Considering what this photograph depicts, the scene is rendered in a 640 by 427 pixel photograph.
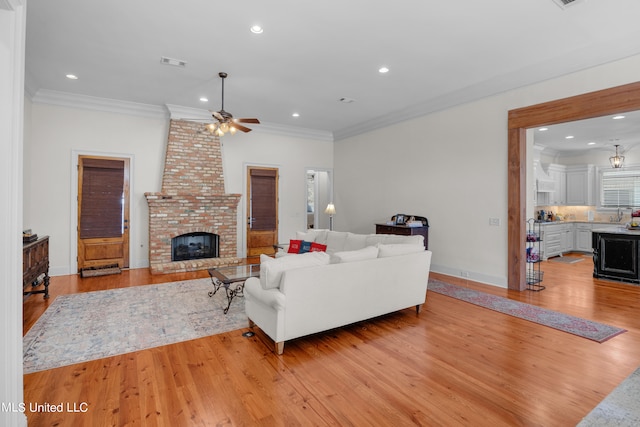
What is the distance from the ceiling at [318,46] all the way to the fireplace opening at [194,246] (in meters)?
2.98

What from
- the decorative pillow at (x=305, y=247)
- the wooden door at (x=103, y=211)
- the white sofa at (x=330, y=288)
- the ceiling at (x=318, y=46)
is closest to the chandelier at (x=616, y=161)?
the ceiling at (x=318, y=46)

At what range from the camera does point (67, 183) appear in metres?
6.11

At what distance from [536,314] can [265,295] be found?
337 centimetres

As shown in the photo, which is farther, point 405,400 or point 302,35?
point 302,35

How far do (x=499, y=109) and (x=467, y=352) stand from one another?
4.04 metres

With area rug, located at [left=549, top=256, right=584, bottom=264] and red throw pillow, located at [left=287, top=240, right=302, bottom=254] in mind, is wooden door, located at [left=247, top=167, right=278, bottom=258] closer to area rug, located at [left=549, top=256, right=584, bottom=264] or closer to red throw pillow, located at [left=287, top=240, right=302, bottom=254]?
red throw pillow, located at [left=287, top=240, right=302, bottom=254]

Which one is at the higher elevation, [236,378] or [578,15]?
[578,15]

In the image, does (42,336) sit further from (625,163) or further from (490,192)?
(625,163)

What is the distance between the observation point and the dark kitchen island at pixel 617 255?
18.2ft

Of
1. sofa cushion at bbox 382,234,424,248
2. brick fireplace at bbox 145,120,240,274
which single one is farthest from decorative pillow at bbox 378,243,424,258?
brick fireplace at bbox 145,120,240,274

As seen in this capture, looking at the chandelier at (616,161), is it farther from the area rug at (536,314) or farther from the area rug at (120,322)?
the area rug at (120,322)

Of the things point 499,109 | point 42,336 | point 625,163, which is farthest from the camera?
point 625,163

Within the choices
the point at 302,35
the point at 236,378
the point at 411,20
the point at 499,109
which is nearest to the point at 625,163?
the point at 499,109

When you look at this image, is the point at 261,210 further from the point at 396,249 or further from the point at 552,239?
the point at 552,239
